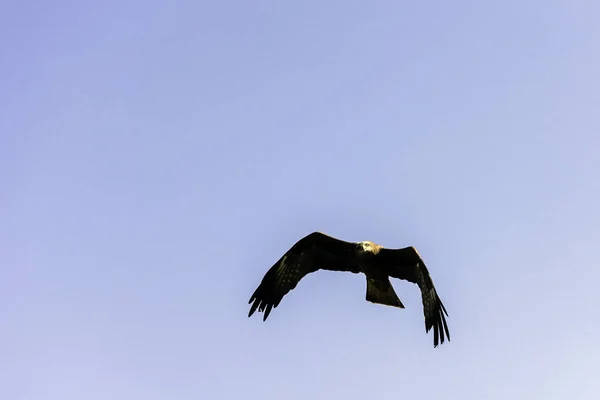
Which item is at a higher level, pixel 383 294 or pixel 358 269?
pixel 358 269

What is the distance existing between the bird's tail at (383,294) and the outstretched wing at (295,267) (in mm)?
517

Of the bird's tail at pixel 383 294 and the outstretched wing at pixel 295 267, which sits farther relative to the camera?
the outstretched wing at pixel 295 267

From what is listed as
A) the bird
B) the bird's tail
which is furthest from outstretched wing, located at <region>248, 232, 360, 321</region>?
the bird's tail

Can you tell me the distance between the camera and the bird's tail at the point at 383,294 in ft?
39.5

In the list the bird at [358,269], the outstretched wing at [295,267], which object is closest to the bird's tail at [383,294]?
the bird at [358,269]

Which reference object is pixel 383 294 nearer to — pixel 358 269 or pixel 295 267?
pixel 358 269

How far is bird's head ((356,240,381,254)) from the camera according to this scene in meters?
11.8

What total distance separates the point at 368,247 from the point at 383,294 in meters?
0.85

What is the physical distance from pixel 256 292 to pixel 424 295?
110 inches

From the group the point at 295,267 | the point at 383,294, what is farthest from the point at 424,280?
the point at 295,267

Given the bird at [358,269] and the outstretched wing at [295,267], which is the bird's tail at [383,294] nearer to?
the bird at [358,269]

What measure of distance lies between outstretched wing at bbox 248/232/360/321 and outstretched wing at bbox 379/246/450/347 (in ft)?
2.46

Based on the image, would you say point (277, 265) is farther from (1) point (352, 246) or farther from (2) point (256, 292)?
(1) point (352, 246)

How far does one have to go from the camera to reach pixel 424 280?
1199 centimetres
